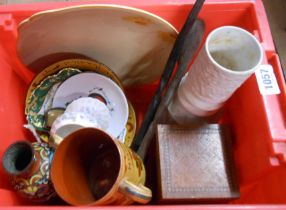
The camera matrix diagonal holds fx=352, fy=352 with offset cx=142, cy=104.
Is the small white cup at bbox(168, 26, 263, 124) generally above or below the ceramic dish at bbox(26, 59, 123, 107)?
above

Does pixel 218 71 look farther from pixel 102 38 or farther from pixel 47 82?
pixel 47 82

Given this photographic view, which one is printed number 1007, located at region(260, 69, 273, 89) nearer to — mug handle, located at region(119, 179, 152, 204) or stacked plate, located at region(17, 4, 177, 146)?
stacked plate, located at region(17, 4, 177, 146)

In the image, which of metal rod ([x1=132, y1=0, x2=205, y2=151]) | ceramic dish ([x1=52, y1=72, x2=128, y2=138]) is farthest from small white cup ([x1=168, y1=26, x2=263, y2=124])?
ceramic dish ([x1=52, y1=72, x2=128, y2=138])

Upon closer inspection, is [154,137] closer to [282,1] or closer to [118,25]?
[118,25]

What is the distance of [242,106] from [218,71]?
0.19m

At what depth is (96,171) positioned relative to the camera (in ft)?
2.37

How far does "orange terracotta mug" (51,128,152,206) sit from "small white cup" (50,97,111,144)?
1.8 inches

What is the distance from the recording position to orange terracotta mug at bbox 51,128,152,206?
533 millimetres

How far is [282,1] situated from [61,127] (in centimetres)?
90

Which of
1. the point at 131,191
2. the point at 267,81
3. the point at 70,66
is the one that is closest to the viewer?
the point at 131,191

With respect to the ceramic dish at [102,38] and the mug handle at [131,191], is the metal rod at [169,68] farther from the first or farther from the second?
the mug handle at [131,191]

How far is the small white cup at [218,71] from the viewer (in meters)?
0.58

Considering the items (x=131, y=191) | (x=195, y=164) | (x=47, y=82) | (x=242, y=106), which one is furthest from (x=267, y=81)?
(x=47, y=82)

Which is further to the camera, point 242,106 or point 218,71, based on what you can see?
point 242,106
